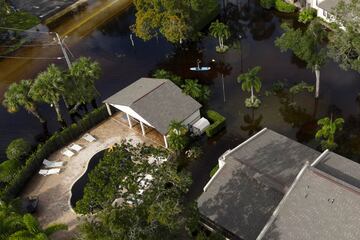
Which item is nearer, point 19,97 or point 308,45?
point 308,45

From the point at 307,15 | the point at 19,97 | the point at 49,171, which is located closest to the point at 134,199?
the point at 49,171

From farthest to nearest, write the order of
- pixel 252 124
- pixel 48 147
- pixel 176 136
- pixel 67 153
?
pixel 252 124
pixel 67 153
pixel 48 147
pixel 176 136

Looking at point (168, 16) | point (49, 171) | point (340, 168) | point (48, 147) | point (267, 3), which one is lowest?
point (49, 171)

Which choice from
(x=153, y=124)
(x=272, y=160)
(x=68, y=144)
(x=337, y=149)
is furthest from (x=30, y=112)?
(x=337, y=149)

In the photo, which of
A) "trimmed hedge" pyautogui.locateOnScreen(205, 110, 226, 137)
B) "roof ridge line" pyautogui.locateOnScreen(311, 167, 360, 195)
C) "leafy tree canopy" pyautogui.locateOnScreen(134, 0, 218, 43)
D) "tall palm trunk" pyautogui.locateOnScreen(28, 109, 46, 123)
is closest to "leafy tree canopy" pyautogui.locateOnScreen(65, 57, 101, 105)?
"tall palm trunk" pyautogui.locateOnScreen(28, 109, 46, 123)

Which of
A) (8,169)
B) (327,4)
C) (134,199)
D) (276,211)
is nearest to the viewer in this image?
(134,199)

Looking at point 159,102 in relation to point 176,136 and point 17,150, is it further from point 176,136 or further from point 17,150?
point 17,150

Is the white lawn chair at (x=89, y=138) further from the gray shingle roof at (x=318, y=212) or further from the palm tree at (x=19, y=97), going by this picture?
the gray shingle roof at (x=318, y=212)

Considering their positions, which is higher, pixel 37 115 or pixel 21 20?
pixel 21 20
